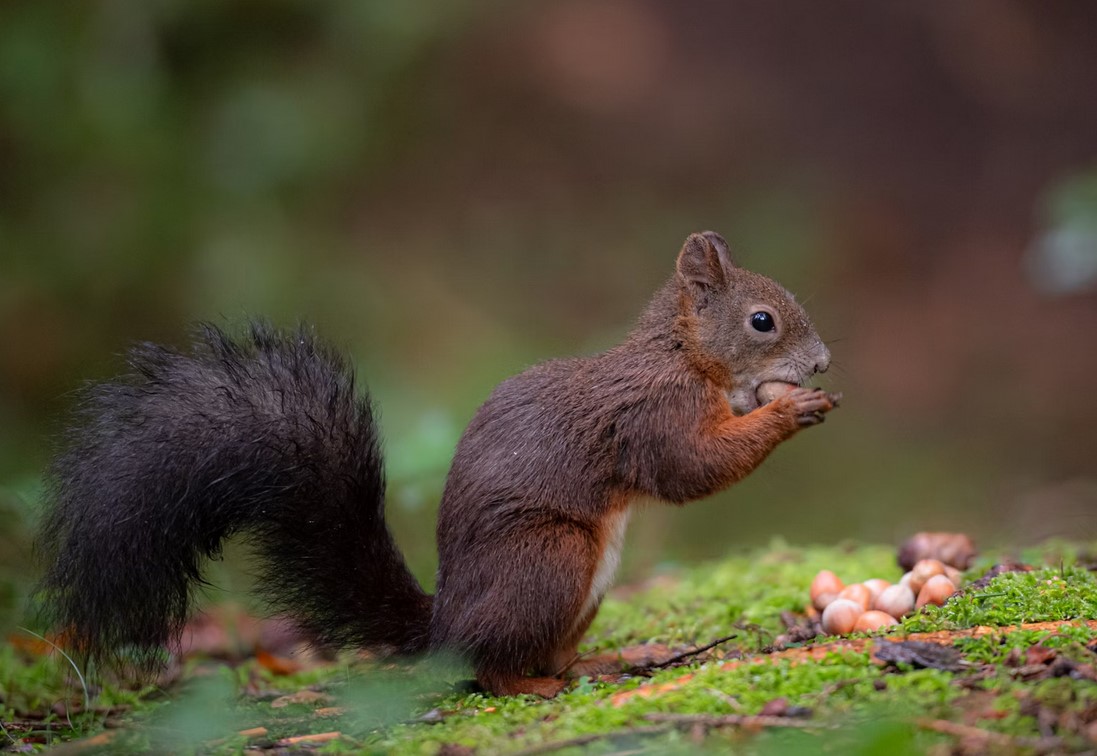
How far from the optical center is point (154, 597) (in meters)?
2.76

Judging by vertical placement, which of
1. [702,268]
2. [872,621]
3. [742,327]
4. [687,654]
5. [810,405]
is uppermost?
[702,268]

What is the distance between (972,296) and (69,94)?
6153mm

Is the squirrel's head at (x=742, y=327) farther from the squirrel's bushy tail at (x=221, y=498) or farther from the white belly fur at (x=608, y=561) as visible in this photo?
the squirrel's bushy tail at (x=221, y=498)

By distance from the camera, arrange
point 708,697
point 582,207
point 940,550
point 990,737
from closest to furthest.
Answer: point 990,737 → point 708,697 → point 940,550 → point 582,207

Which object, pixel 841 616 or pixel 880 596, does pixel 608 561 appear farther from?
pixel 880 596

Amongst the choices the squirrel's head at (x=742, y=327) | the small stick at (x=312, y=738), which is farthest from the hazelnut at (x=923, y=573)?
the small stick at (x=312, y=738)

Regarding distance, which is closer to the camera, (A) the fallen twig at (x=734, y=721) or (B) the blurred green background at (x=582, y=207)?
(A) the fallen twig at (x=734, y=721)

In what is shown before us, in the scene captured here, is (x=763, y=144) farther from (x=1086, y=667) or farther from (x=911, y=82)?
(x=1086, y=667)

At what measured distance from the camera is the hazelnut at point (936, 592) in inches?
120

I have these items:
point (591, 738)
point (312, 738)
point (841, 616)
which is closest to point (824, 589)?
point (841, 616)

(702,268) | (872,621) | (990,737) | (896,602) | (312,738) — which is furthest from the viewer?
(702,268)

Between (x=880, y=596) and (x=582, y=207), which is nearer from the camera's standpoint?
(x=880, y=596)

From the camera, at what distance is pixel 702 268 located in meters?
3.46

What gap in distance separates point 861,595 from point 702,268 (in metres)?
1.01
